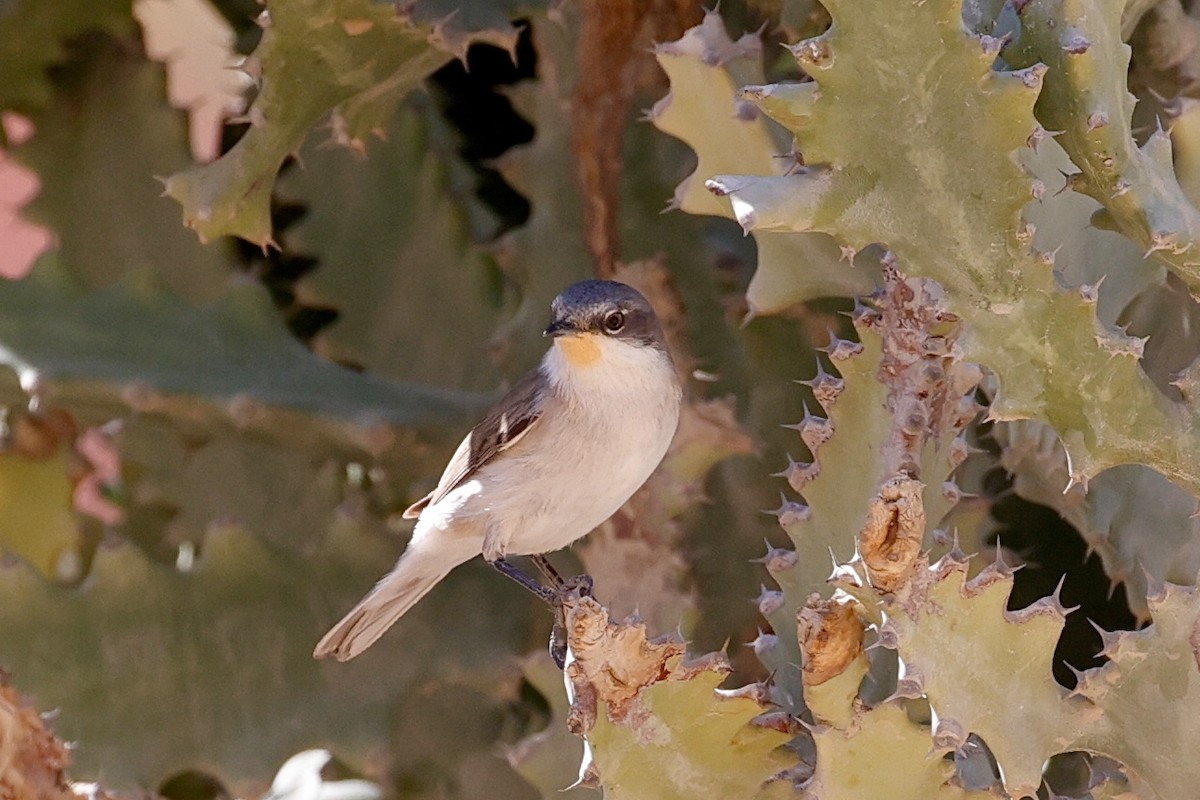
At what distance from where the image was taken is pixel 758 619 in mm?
2424

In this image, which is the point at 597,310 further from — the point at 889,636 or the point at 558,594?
the point at 889,636

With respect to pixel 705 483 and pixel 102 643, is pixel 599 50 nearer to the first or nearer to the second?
pixel 705 483

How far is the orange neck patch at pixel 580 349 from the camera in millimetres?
2002

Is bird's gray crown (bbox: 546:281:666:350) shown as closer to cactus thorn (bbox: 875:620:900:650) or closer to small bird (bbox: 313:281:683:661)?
small bird (bbox: 313:281:683:661)

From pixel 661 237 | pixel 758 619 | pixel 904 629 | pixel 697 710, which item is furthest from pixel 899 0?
pixel 758 619

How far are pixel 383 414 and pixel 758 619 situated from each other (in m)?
0.65

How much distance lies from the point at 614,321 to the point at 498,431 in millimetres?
215

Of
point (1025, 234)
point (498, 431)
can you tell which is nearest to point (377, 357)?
point (498, 431)

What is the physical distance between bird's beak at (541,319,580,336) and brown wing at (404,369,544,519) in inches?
4.5

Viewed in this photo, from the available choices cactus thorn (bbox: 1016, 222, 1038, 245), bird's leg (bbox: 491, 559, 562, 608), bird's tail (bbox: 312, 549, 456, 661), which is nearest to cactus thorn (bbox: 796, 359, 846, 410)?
cactus thorn (bbox: 1016, 222, 1038, 245)

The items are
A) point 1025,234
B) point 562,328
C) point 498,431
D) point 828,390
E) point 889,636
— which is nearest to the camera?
point 889,636

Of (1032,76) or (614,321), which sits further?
(614,321)

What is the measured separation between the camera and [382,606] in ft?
7.09

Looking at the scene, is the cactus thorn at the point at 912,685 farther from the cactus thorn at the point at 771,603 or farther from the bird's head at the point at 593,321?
the bird's head at the point at 593,321
